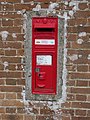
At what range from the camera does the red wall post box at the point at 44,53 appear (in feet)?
11.9

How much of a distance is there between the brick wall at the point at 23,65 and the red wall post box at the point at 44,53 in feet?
0.46

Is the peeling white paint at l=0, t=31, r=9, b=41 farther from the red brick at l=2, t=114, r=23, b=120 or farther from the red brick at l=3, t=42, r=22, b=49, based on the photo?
the red brick at l=2, t=114, r=23, b=120

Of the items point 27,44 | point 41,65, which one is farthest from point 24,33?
point 41,65

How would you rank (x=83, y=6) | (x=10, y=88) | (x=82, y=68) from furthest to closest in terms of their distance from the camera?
(x=10, y=88), (x=82, y=68), (x=83, y=6)

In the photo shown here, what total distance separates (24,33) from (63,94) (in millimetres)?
861

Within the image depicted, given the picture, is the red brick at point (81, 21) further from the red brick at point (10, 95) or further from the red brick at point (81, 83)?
the red brick at point (10, 95)

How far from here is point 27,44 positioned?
3.71 meters

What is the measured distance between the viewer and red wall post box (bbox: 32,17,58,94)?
3.62 m

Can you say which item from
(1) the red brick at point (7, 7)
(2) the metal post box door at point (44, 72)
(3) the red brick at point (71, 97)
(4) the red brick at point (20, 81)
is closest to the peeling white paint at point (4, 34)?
(1) the red brick at point (7, 7)

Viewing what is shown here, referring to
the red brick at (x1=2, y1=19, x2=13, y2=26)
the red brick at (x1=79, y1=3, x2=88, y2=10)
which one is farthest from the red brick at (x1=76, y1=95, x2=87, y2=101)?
the red brick at (x1=2, y1=19, x2=13, y2=26)

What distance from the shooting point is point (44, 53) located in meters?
3.65

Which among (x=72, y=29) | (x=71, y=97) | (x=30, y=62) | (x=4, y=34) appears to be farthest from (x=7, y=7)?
(x=71, y=97)

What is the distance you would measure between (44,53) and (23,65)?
0.31m

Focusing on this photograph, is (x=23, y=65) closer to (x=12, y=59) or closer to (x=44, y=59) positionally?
(x=12, y=59)
